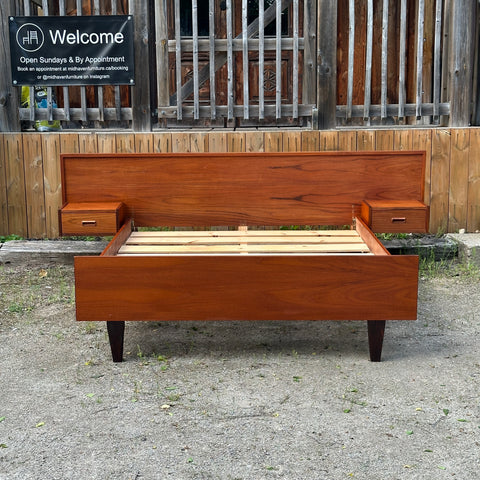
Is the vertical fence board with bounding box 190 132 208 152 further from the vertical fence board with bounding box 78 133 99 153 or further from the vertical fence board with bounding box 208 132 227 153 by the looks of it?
the vertical fence board with bounding box 78 133 99 153

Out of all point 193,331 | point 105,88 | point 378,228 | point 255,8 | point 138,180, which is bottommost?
point 193,331

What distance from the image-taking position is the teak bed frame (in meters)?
3.22

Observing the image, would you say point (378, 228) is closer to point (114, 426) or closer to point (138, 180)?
point (138, 180)

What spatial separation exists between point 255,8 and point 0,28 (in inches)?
162

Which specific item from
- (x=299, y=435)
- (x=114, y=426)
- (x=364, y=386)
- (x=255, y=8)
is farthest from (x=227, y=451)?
(x=255, y=8)

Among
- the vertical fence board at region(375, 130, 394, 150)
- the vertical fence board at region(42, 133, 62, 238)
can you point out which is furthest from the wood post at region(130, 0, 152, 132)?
the vertical fence board at region(375, 130, 394, 150)

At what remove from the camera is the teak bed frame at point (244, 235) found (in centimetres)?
322

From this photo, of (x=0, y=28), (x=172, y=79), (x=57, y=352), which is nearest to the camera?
(x=57, y=352)

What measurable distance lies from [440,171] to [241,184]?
2.38 meters

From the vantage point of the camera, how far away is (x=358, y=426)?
2.67 m

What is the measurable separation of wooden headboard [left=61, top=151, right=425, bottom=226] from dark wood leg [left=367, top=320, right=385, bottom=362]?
1.03 metres

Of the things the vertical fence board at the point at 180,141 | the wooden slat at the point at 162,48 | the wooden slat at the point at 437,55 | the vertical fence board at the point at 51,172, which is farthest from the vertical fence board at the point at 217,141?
the wooden slat at the point at 437,55

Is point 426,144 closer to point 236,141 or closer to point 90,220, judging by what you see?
point 236,141

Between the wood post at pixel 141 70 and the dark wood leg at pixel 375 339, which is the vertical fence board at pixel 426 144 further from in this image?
the dark wood leg at pixel 375 339
